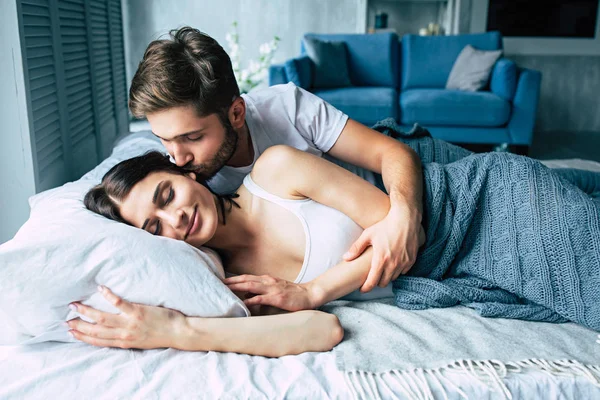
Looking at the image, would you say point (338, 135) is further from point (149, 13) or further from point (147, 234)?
point (149, 13)

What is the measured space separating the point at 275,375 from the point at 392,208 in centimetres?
53

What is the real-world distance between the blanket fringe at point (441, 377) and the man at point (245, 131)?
29 centimetres

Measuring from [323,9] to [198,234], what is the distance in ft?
17.9

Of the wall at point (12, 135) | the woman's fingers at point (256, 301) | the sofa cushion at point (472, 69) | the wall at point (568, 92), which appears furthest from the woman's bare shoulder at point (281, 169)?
the wall at point (568, 92)

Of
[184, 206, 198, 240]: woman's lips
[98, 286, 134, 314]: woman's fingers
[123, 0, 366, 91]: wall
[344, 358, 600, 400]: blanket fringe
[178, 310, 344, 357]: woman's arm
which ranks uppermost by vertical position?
[123, 0, 366, 91]: wall

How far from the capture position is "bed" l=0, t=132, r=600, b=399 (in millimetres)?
1014

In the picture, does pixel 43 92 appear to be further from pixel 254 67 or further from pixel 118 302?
pixel 254 67

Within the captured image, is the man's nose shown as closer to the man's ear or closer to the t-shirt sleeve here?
the man's ear

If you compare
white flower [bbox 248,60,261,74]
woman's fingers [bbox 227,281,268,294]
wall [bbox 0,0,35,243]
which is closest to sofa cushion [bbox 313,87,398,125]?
white flower [bbox 248,60,261,74]

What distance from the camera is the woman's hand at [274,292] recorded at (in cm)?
124

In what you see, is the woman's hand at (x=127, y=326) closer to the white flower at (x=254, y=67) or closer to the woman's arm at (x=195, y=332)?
the woman's arm at (x=195, y=332)

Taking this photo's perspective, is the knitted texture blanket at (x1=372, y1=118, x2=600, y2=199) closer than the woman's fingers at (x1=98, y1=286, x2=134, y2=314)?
No

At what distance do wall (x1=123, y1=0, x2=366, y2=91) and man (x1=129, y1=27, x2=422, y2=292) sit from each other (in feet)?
15.6

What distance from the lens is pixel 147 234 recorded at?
3.87ft
